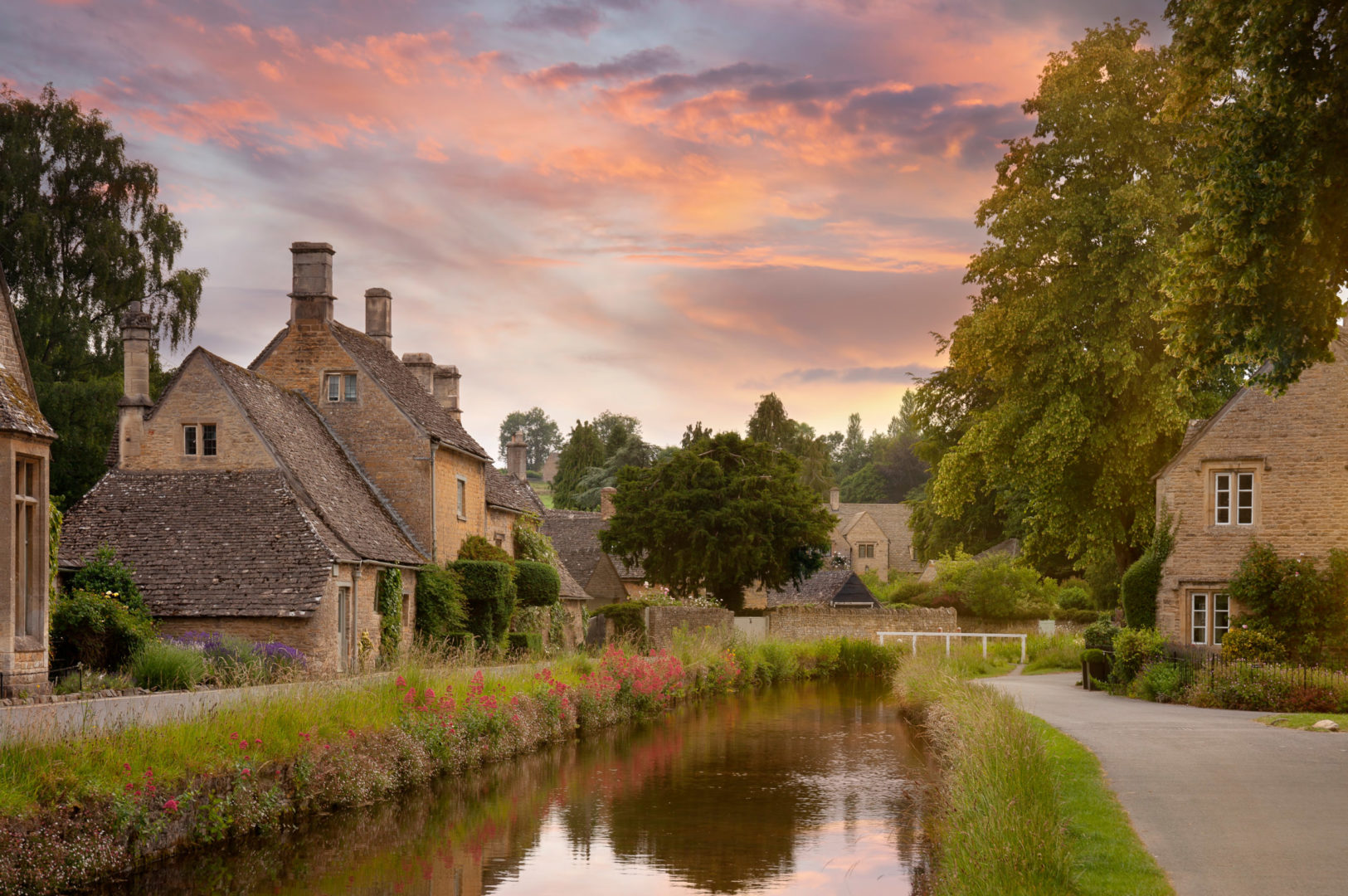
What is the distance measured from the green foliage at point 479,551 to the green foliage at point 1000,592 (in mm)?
28180

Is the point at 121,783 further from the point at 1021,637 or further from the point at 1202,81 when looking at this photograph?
the point at 1021,637

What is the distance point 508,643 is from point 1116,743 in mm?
21944

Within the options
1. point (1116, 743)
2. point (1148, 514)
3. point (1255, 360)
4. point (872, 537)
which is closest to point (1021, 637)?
point (1148, 514)

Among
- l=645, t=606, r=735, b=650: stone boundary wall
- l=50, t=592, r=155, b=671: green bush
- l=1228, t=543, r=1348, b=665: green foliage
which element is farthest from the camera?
l=645, t=606, r=735, b=650: stone boundary wall

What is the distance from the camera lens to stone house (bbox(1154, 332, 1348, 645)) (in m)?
30.3

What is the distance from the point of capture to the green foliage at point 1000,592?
2333 inches

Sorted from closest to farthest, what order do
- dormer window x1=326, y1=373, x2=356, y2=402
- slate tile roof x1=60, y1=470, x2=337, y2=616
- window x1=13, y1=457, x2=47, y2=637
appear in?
window x1=13, y1=457, x2=47, y2=637 → slate tile roof x1=60, y1=470, x2=337, y2=616 → dormer window x1=326, y1=373, x2=356, y2=402

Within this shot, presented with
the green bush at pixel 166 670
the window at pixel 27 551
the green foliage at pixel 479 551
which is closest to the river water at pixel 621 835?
the green bush at pixel 166 670

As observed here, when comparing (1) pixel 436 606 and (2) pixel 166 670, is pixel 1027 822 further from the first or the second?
(1) pixel 436 606

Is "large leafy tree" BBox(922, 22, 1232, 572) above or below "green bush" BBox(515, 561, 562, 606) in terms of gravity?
above

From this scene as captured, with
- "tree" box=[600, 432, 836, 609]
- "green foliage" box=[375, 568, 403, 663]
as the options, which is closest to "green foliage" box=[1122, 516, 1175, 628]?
"green foliage" box=[375, 568, 403, 663]

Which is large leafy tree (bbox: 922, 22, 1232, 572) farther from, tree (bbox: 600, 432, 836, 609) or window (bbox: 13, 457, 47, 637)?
window (bbox: 13, 457, 47, 637)

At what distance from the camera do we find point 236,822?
48.4 feet

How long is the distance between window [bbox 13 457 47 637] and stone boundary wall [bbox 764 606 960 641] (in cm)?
3863
